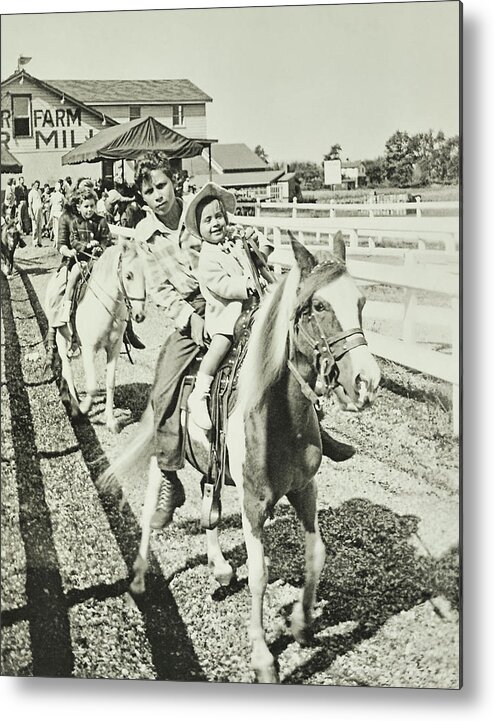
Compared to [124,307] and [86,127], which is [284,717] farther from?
[86,127]

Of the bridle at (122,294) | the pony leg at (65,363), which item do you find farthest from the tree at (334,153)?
the pony leg at (65,363)

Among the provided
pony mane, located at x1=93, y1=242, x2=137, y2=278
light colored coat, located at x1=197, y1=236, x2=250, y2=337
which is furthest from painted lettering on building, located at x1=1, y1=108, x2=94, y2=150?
light colored coat, located at x1=197, y1=236, x2=250, y2=337

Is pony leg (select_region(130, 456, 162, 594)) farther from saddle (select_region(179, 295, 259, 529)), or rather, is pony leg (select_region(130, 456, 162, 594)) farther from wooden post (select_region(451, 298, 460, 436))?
wooden post (select_region(451, 298, 460, 436))

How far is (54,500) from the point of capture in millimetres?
3818

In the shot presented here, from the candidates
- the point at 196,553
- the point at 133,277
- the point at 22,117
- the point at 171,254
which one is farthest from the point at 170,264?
the point at 196,553

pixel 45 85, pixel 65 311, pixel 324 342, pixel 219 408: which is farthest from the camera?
pixel 65 311

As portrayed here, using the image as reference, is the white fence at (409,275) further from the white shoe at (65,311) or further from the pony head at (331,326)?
the white shoe at (65,311)

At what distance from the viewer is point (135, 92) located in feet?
12.1

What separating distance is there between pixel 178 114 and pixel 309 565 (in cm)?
153

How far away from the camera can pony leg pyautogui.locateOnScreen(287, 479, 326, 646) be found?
361cm

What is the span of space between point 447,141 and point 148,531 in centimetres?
159

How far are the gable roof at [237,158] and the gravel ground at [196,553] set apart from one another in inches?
21.4

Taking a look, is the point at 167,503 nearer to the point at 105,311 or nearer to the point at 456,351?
the point at 105,311

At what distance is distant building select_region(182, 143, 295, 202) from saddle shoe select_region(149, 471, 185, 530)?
98 centimetres
